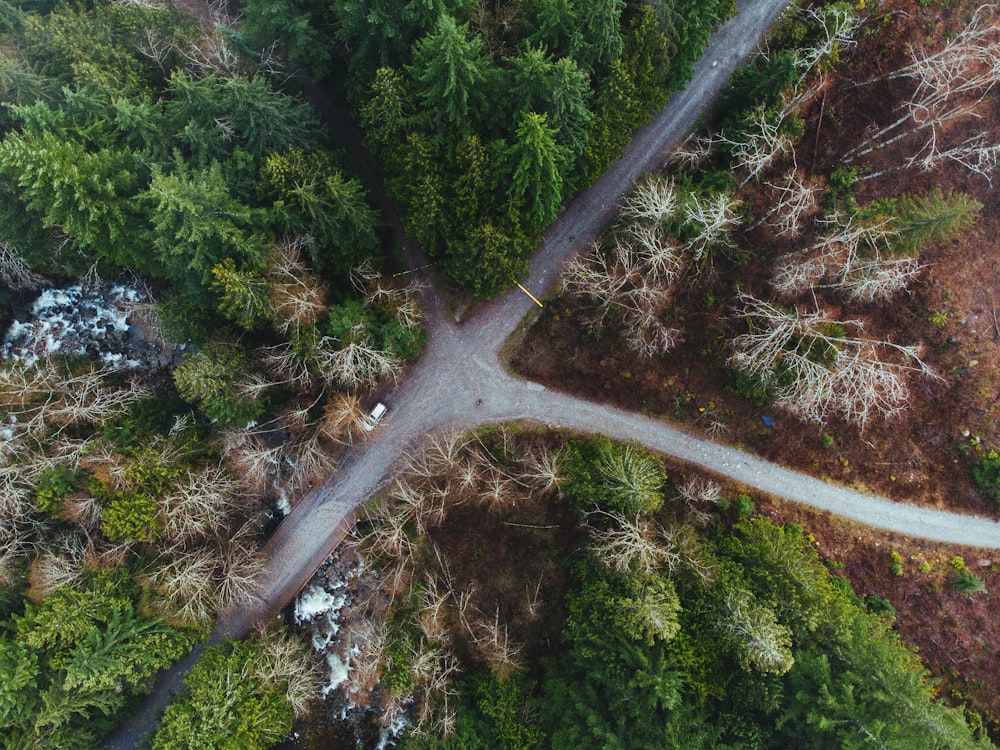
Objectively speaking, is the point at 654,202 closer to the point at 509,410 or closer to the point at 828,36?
the point at 828,36

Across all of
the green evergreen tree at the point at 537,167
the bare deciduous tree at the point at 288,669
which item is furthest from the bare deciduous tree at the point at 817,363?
the bare deciduous tree at the point at 288,669

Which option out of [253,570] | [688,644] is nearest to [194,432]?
[253,570]

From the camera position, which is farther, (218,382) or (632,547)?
(218,382)

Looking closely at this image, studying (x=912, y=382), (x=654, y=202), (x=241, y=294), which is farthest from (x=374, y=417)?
(x=912, y=382)

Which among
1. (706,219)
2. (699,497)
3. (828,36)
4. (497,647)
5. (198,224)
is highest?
(198,224)

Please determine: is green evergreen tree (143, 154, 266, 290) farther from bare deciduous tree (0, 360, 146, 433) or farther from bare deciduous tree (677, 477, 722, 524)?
bare deciduous tree (677, 477, 722, 524)

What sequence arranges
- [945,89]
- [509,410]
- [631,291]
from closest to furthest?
[631,291], [945,89], [509,410]

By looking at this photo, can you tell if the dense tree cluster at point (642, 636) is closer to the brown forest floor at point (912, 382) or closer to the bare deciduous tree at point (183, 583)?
the brown forest floor at point (912, 382)

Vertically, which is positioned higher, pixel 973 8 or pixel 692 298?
pixel 973 8

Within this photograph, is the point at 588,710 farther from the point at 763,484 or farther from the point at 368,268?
the point at 368,268
